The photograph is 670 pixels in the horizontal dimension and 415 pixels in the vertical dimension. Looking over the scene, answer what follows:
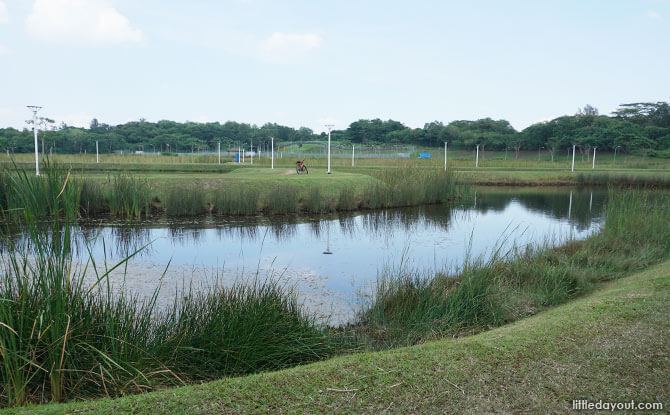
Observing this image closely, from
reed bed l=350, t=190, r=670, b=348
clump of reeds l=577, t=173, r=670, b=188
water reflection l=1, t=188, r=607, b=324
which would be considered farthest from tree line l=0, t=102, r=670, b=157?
reed bed l=350, t=190, r=670, b=348

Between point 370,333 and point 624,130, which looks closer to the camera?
point 370,333

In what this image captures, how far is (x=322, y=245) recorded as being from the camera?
354 inches

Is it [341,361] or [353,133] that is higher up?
[353,133]

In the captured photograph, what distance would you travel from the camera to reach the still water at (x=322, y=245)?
5.95 meters

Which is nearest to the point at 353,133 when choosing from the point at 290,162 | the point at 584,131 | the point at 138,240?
the point at 584,131

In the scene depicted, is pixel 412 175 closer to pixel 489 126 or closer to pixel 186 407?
pixel 186 407

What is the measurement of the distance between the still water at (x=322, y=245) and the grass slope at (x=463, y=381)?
1.59 m

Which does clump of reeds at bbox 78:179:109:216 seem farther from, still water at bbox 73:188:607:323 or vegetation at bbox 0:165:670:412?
vegetation at bbox 0:165:670:412

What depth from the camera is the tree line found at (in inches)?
2170

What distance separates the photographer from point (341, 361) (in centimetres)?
269

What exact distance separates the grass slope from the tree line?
128 ft

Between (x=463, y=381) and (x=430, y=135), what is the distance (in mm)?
75973

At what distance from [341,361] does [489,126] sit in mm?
85454

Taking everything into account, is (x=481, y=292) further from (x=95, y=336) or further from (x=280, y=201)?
(x=280, y=201)
